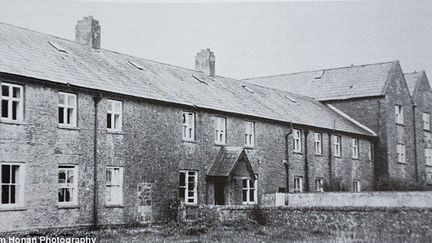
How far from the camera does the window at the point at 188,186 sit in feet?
104

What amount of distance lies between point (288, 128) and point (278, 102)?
420 cm

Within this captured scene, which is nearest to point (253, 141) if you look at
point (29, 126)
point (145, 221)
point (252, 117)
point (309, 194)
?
point (252, 117)

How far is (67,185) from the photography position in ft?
84.4

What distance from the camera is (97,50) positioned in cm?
3338

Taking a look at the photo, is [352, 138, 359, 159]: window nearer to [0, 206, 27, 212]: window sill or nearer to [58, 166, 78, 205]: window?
[58, 166, 78, 205]: window

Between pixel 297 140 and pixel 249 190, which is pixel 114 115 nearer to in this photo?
pixel 249 190

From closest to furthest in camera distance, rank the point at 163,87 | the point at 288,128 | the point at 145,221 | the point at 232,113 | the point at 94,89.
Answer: the point at 94,89 < the point at 145,221 < the point at 163,87 < the point at 232,113 < the point at 288,128

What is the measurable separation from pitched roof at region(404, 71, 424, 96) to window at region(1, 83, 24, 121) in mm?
38481

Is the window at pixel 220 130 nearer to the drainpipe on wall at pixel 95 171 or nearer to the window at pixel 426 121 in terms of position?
the drainpipe on wall at pixel 95 171

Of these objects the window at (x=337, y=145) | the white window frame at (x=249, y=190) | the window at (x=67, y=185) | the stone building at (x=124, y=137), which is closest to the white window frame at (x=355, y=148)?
the window at (x=337, y=145)

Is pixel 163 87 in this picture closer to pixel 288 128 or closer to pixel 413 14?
pixel 288 128

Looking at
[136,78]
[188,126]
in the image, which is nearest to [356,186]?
[188,126]

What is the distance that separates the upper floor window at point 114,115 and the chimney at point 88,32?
636 cm

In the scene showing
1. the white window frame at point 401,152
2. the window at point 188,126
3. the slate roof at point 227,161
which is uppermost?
the window at point 188,126
